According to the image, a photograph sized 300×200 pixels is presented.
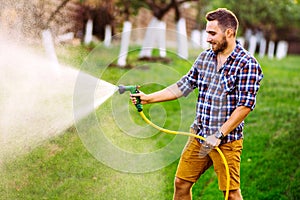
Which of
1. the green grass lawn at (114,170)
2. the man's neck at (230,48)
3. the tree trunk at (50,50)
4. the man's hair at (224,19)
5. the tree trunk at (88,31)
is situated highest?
the man's hair at (224,19)

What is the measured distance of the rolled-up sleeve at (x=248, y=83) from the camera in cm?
340

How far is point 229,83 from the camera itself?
3.50 metres

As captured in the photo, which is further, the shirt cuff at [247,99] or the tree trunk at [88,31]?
the tree trunk at [88,31]

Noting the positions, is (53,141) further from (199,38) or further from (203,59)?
(199,38)

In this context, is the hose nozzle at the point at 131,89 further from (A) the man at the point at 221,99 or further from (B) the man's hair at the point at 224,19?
(B) the man's hair at the point at 224,19

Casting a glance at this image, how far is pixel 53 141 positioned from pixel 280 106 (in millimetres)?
4054

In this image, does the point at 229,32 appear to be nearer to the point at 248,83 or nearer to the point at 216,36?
the point at 216,36

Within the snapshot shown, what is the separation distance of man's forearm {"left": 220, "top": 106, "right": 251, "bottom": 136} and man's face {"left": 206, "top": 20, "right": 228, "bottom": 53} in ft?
1.45

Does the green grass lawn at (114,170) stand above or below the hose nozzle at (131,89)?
below

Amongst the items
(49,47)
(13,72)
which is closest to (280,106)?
(49,47)

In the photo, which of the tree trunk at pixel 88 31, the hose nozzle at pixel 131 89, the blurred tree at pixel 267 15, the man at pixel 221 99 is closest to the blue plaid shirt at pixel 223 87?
the man at pixel 221 99

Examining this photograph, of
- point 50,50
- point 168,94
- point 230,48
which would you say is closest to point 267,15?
point 50,50

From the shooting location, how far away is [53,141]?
532 centimetres

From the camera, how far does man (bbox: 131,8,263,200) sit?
343 centimetres
